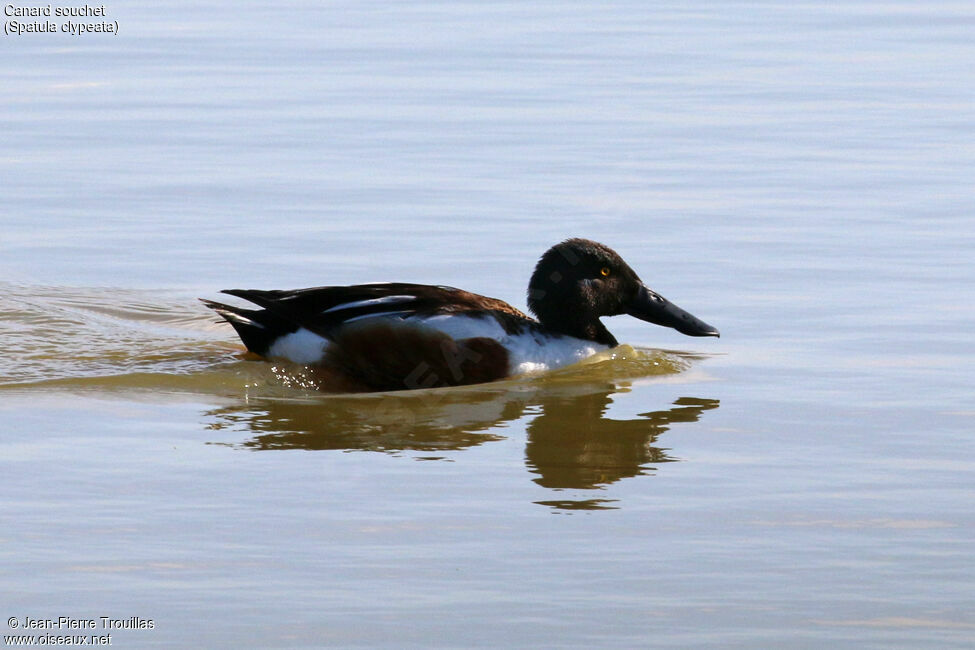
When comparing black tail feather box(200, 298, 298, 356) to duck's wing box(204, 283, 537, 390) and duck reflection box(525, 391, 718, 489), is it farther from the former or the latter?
duck reflection box(525, 391, 718, 489)

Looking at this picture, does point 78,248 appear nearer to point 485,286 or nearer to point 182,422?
point 485,286

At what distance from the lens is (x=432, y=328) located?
30.1 feet

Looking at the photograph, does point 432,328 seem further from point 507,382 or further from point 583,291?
point 583,291

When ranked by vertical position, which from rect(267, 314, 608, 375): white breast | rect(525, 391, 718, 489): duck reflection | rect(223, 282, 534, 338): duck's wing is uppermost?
rect(223, 282, 534, 338): duck's wing

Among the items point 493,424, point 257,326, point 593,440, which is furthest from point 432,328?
point 593,440

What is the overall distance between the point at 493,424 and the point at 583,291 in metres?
1.74

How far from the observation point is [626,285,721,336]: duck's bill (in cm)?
973

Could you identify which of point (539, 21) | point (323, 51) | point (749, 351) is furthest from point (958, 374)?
point (539, 21)

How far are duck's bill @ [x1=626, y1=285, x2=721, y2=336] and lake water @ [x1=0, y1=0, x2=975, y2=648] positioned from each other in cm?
18

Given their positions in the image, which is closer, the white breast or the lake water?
the lake water

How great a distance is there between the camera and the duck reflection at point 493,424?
759 cm

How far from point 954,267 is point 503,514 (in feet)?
17.9

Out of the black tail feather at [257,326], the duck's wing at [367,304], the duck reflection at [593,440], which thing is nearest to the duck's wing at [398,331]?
the duck's wing at [367,304]

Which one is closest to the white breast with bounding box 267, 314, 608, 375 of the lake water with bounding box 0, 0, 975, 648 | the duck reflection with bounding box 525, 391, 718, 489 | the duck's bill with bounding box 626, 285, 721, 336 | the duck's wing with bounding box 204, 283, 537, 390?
the duck's wing with bounding box 204, 283, 537, 390
